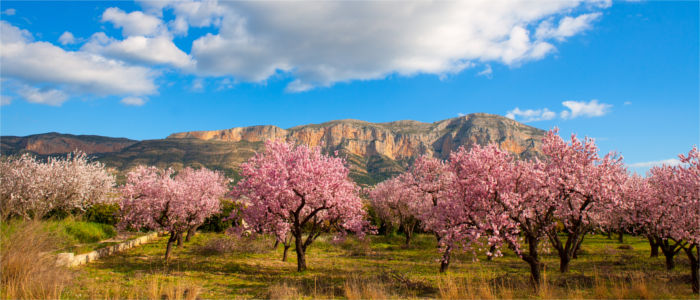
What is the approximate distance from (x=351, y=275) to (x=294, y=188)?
4.40 meters

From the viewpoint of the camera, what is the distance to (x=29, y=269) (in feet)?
34.7

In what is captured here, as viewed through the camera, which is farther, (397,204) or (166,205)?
(397,204)

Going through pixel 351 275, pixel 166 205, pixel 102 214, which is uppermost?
pixel 166 205

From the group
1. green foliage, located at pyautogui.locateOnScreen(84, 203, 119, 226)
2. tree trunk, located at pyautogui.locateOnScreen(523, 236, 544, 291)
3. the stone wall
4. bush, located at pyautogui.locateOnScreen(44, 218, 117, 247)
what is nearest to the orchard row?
tree trunk, located at pyautogui.locateOnScreen(523, 236, 544, 291)

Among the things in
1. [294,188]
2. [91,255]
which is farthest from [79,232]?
[294,188]

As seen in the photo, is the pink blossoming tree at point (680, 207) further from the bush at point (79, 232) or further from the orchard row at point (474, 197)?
the bush at point (79, 232)

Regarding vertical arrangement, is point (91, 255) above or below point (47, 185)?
below

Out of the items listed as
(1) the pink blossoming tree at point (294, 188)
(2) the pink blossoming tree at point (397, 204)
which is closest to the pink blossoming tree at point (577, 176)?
(1) the pink blossoming tree at point (294, 188)

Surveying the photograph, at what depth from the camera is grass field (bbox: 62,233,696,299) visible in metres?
11.4

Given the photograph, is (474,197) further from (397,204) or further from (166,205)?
(397,204)

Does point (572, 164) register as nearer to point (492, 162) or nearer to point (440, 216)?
point (492, 162)

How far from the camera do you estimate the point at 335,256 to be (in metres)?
22.7

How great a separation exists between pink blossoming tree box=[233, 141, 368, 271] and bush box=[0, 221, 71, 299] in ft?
22.8

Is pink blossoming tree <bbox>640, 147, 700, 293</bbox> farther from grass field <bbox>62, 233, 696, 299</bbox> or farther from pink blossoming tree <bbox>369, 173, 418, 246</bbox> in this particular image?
pink blossoming tree <bbox>369, 173, 418, 246</bbox>
